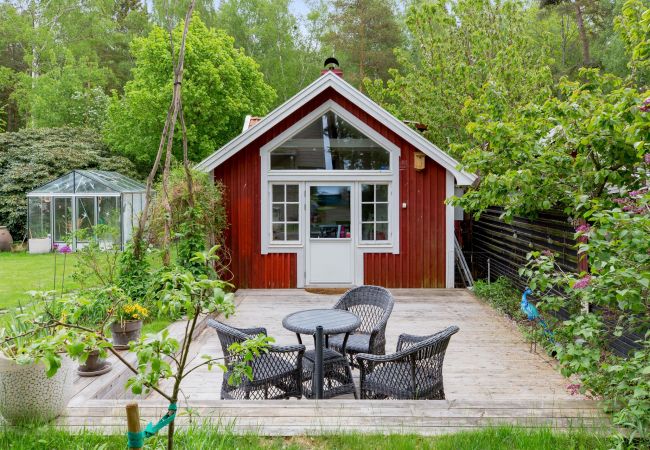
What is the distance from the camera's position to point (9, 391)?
2939 mm

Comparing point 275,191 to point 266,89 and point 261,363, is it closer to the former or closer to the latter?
point 261,363

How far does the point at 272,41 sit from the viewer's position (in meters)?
25.4

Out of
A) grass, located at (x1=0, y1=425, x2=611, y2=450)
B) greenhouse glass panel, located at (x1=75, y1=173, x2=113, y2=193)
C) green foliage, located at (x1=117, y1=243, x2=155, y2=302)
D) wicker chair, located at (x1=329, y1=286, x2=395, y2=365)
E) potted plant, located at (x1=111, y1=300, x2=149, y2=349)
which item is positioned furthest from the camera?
greenhouse glass panel, located at (x1=75, y1=173, x2=113, y2=193)

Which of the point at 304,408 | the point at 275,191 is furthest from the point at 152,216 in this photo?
the point at 304,408

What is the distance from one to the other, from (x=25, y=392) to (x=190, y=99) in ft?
54.8

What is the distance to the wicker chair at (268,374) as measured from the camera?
3582mm

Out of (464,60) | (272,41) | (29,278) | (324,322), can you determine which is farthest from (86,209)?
(272,41)

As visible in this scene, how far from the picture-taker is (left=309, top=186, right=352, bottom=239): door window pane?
9141mm

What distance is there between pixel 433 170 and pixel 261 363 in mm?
6283

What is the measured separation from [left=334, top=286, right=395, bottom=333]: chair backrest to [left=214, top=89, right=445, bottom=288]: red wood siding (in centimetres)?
415

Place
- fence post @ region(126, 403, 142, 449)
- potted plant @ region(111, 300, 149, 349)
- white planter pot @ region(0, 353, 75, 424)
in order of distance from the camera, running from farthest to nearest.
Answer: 1. potted plant @ region(111, 300, 149, 349)
2. white planter pot @ region(0, 353, 75, 424)
3. fence post @ region(126, 403, 142, 449)

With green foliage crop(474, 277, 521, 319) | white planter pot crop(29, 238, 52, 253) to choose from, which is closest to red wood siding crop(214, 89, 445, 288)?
green foliage crop(474, 277, 521, 319)

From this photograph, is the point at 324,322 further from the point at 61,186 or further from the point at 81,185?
the point at 61,186

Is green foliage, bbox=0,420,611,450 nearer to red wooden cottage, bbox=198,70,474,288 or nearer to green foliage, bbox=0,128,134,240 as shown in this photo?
red wooden cottage, bbox=198,70,474,288
